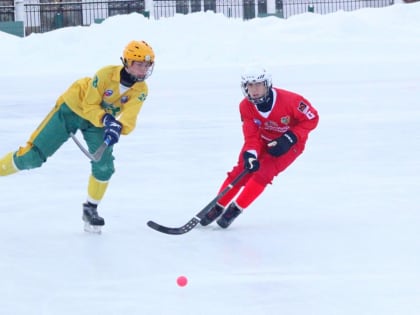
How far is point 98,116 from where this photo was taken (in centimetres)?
475

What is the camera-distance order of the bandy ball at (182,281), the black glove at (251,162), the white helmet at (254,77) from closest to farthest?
the bandy ball at (182,281)
the white helmet at (254,77)
the black glove at (251,162)

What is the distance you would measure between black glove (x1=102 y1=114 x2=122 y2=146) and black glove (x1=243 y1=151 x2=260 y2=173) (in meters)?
0.66

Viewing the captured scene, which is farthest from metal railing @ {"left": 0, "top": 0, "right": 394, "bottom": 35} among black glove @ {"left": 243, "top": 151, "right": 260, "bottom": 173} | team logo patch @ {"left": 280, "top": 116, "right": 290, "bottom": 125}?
black glove @ {"left": 243, "top": 151, "right": 260, "bottom": 173}

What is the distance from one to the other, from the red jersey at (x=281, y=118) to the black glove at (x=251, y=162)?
69 millimetres

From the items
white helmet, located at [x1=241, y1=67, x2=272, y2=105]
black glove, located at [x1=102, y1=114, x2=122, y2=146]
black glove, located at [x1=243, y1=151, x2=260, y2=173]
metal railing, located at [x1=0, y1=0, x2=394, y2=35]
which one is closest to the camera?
black glove, located at [x1=102, y1=114, x2=122, y2=146]

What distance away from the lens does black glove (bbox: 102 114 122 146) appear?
4.66 metres

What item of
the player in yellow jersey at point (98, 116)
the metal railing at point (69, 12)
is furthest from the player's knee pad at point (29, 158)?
the metal railing at point (69, 12)

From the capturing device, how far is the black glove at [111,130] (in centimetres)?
466

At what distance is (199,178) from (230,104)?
4.41m

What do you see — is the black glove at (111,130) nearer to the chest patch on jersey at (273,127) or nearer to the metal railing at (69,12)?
the chest patch on jersey at (273,127)

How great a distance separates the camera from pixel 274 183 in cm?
632

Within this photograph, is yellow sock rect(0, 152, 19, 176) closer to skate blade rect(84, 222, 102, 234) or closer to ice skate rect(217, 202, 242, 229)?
skate blade rect(84, 222, 102, 234)

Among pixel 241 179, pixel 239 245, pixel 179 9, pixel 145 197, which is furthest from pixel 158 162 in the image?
pixel 179 9

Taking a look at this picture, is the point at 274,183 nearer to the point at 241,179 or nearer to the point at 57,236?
the point at 241,179
